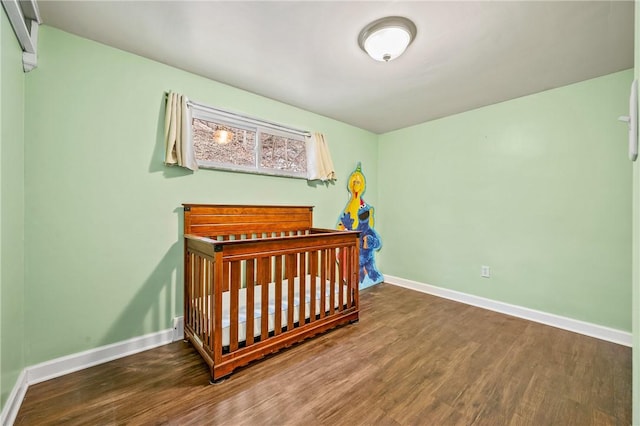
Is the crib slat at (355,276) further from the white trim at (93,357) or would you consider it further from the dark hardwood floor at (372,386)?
the white trim at (93,357)

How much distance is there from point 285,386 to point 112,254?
1554mm

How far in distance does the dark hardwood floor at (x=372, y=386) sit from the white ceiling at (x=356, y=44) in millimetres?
2264

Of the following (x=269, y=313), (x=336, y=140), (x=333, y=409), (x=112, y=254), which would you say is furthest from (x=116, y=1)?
(x=333, y=409)

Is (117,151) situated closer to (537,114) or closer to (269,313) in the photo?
(269,313)

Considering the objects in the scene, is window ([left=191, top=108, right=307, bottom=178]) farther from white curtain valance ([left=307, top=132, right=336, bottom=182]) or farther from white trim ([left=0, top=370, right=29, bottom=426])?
white trim ([left=0, top=370, right=29, bottom=426])

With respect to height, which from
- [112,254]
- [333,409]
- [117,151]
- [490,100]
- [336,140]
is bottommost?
[333,409]

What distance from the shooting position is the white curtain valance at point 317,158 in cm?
305

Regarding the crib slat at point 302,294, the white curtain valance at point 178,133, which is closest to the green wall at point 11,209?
the white curtain valance at point 178,133

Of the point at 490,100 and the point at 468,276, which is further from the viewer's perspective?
the point at 468,276

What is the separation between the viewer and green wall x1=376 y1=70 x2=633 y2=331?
218 cm

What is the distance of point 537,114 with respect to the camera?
2.54 meters

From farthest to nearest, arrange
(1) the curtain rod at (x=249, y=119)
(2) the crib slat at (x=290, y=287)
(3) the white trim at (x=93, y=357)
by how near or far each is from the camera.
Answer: (1) the curtain rod at (x=249, y=119), (2) the crib slat at (x=290, y=287), (3) the white trim at (x=93, y=357)

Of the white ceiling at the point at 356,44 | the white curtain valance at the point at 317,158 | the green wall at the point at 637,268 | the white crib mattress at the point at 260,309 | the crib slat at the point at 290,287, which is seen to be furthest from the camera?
the white curtain valance at the point at 317,158

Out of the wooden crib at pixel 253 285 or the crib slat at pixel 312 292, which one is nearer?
the wooden crib at pixel 253 285
